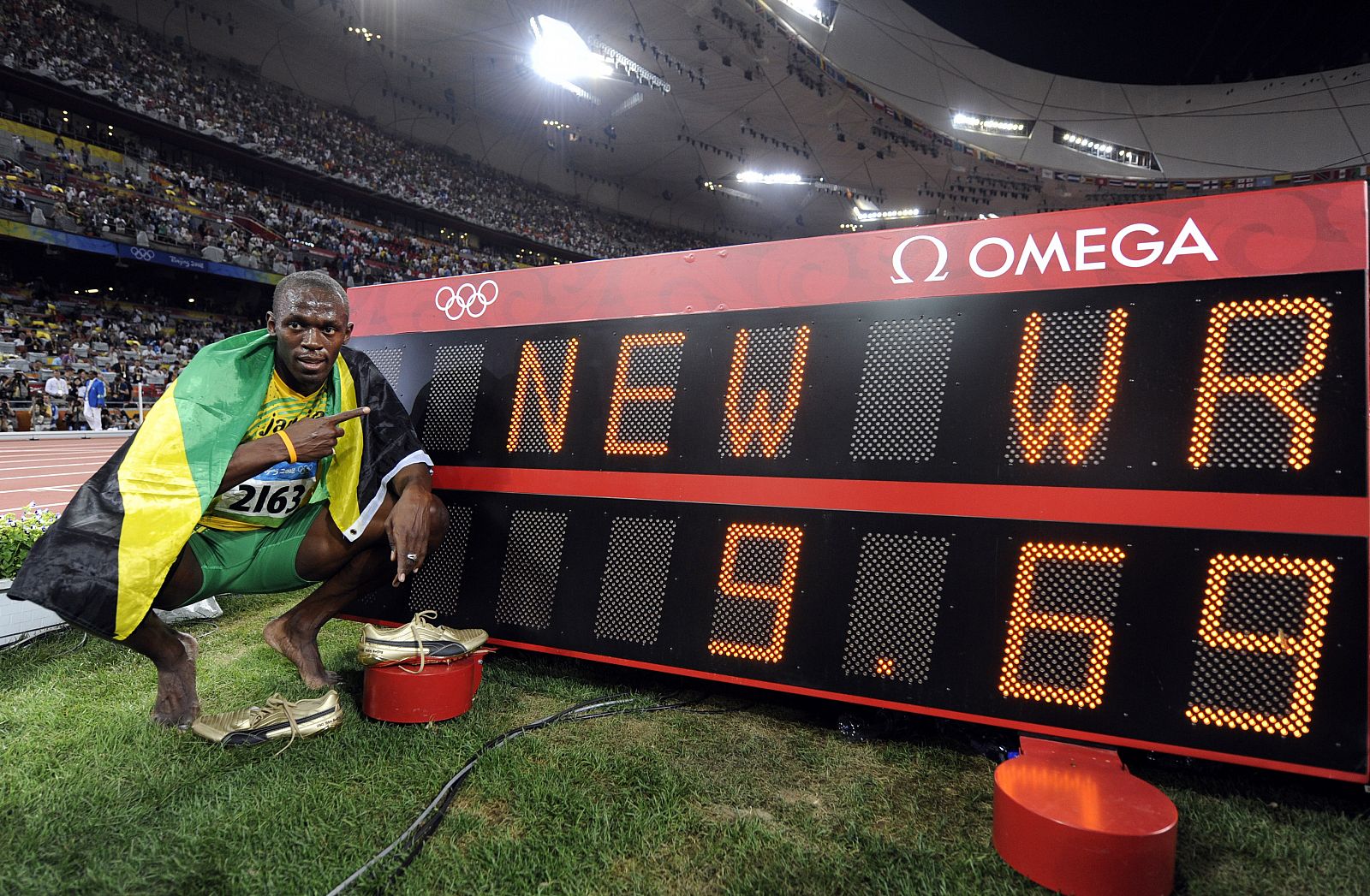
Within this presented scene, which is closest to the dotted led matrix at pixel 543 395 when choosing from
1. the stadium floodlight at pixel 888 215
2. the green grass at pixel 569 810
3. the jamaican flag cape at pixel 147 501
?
the jamaican flag cape at pixel 147 501

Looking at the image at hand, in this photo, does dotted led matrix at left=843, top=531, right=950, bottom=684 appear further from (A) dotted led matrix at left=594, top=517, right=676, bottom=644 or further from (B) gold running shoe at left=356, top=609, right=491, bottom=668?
(B) gold running shoe at left=356, top=609, right=491, bottom=668

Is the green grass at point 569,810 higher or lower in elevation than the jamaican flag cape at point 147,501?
lower

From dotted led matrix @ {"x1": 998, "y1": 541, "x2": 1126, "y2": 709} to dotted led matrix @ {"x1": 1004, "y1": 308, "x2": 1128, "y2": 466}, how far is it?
32cm

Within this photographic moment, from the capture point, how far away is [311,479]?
112 inches

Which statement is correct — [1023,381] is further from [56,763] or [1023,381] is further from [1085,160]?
[1085,160]

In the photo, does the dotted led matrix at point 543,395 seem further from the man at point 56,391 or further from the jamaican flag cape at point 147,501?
the man at point 56,391

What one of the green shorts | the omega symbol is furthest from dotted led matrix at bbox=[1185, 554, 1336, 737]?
the green shorts

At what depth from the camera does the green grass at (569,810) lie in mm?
1697

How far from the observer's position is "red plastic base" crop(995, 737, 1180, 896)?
5.31 feet

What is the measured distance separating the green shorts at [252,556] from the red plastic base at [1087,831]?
2.76 metres

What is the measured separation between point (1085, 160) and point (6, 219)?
32409 millimetres

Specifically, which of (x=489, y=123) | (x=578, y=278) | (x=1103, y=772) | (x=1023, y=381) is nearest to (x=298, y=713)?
(x=578, y=278)

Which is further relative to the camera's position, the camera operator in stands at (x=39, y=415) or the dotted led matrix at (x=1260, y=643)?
the camera operator in stands at (x=39, y=415)

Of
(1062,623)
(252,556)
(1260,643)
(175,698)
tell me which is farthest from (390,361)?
(1260,643)
